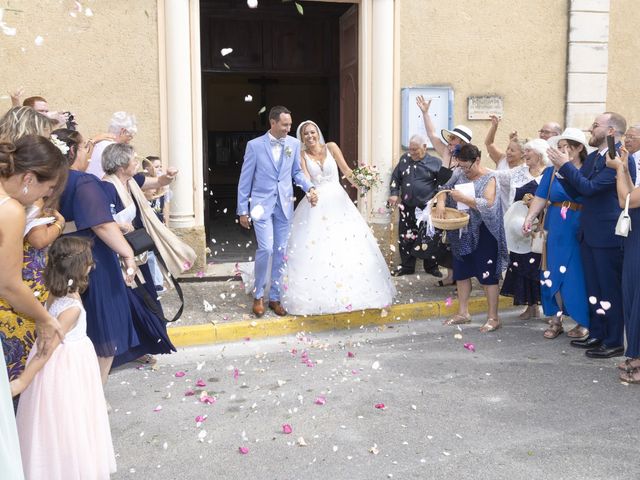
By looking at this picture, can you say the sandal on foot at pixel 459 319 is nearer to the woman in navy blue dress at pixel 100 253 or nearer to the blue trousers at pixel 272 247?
the blue trousers at pixel 272 247

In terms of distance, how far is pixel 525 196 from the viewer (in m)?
7.18

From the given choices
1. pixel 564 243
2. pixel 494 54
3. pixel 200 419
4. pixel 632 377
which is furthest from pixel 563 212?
pixel 494 54

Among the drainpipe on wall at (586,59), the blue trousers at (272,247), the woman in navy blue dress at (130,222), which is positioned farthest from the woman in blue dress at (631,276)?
the drainpipe on wall at (586,59)

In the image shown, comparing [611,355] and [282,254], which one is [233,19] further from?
[611,355]

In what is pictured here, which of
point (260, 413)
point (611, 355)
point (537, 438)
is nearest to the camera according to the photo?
point (537, 438)

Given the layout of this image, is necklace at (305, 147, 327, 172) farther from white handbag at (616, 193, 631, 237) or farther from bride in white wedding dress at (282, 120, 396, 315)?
white handbag at (616, 193, 631, 237)

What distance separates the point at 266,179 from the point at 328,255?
1023 millimetres

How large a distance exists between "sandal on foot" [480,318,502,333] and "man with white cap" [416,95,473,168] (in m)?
1.91

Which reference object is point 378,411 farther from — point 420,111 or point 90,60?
point 90,60

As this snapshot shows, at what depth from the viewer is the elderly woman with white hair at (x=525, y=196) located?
7.14 m

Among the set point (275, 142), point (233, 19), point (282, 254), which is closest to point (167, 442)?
point (282, 254)

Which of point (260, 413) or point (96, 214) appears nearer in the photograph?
point (96, 214)

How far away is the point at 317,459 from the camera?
4.13 m

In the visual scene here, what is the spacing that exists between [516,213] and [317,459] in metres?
4.02
